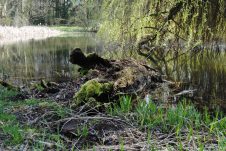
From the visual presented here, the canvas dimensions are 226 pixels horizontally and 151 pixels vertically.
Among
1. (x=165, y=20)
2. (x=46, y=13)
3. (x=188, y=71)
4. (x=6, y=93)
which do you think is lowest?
(x=188, y=71)

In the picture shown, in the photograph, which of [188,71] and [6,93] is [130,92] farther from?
[188,71]

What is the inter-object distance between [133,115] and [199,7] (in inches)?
153

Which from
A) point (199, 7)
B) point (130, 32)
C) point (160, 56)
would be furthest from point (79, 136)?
point (160, 56)

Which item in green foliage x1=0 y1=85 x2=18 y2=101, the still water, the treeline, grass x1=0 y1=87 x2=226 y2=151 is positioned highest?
the treeline

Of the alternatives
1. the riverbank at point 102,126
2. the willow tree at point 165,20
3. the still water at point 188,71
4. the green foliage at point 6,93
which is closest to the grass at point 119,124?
the riverbank at point 102,126

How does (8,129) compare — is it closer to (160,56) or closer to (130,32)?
(130,32)

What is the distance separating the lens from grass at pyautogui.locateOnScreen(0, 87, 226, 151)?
12.5ft

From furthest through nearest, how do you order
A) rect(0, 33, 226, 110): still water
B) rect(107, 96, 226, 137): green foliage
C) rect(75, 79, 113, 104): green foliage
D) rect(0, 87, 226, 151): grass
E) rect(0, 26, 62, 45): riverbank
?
rect(0, 26, 62, 45): riverbank, rect(0, 33, 226, 110): still water, rect(75, 79, 113, 104): green foliage, rect(107, 96, 226, 137): green foliage, rect(0, 87, 226, 151): grass

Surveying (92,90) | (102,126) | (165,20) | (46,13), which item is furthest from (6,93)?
(46,13)

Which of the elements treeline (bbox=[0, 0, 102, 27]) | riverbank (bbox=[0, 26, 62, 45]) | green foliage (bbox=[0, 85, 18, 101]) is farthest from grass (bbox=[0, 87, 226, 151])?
treeline (bbox=[0, 0, 102, 27])

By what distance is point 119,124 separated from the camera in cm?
446

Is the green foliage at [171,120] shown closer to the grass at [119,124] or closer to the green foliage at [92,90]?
the grass at [119,124]

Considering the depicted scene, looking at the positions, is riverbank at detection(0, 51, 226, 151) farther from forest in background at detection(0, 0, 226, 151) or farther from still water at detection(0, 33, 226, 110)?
still water at detection(0, 33, 226, 110)

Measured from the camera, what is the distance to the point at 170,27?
30.9 ft
